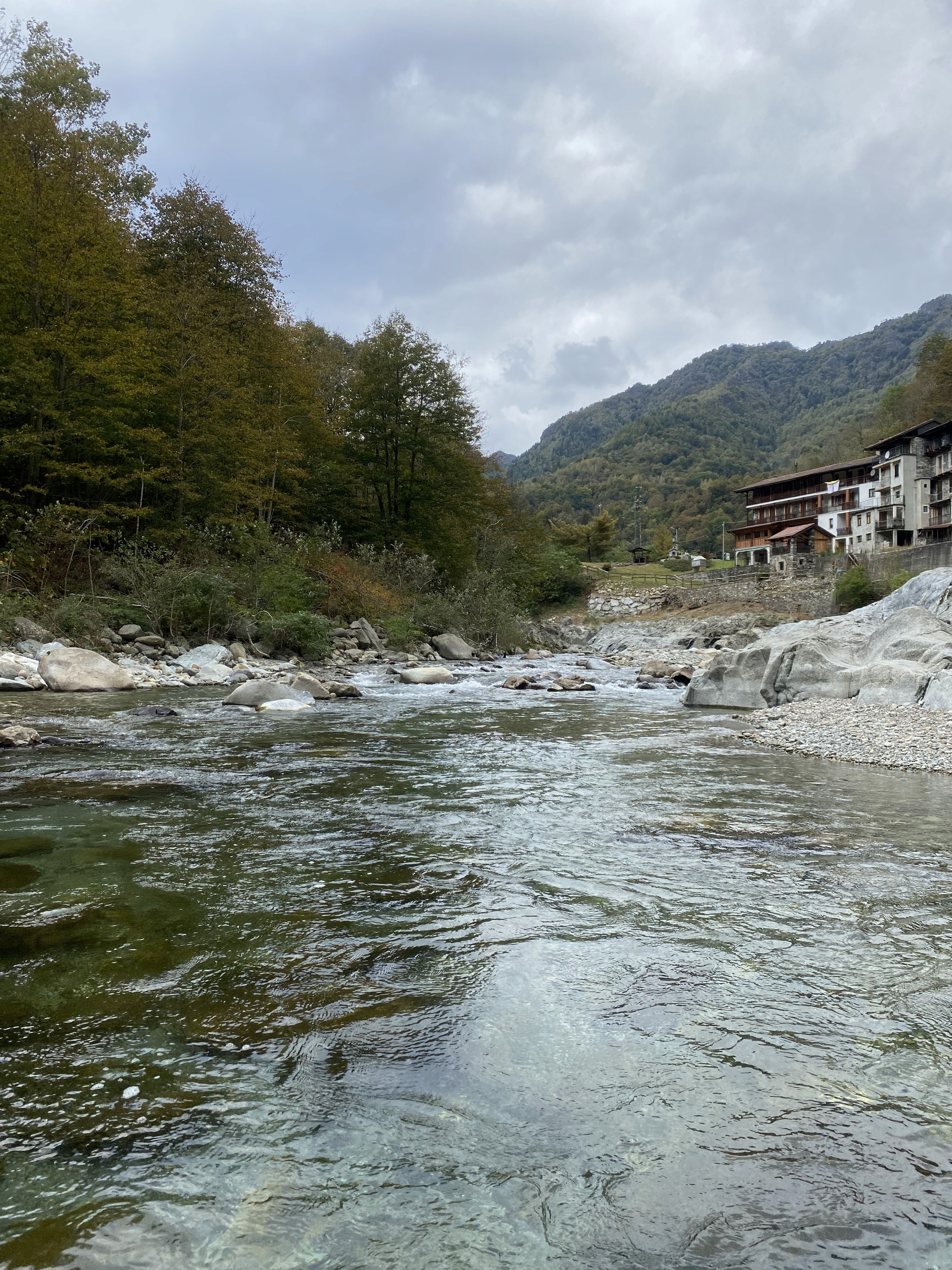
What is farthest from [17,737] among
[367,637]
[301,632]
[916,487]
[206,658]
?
[916,487]

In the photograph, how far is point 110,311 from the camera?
20172 millimetres

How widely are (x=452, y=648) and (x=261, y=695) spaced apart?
12661 millimetres

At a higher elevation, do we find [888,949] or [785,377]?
[785,377]

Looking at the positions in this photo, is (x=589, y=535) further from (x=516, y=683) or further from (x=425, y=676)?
(x=516, y=683)

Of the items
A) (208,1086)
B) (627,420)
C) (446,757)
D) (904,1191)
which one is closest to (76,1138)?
(208,1086)

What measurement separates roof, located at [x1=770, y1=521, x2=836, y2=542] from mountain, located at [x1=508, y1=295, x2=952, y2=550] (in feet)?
58.4

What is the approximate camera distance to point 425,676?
17797mm

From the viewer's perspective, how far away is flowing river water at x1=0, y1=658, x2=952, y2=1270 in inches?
71.4

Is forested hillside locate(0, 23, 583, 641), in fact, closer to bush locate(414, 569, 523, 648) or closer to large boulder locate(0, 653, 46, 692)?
bush locate(414, 569, 523, 648)

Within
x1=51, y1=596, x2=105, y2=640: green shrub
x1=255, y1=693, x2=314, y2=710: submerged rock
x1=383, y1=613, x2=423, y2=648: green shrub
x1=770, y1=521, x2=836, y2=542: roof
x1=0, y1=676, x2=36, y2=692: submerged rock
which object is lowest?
x1=255, y1=693, x2=314, y2=710: submerged rock

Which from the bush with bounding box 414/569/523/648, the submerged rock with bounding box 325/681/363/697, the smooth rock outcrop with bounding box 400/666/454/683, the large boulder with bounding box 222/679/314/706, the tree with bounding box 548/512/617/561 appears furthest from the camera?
the tree with bounding box 548/512/617/561

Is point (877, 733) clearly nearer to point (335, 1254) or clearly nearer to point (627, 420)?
point (335, 1254)

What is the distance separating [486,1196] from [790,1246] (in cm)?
74

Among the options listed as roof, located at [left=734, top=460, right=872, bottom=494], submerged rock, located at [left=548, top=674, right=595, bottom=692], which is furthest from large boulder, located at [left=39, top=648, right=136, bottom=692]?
roof, located at [left=734, top=460, right=872, bottom=494]
